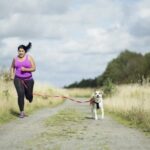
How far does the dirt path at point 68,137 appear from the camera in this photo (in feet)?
32.9

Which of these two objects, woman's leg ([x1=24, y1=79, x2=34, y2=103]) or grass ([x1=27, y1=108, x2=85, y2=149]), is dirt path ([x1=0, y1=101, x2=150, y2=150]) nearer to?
grass ([x1=27, y1=108, x2=85, y2=149])

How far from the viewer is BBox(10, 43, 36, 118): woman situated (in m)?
16.7

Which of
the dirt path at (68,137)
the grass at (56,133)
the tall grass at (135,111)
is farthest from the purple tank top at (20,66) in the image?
the tall grass at (135,111)

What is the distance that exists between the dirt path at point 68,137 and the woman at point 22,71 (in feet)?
8.12

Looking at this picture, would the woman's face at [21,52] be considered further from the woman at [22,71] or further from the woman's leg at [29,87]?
the woman's leg at [29,87]

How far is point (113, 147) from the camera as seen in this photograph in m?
9.98

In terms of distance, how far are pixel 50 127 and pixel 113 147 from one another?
151 inches

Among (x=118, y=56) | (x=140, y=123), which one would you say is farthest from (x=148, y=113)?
(x=118, y=56)

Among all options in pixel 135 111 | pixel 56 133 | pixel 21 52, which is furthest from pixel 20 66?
pixel 56 133

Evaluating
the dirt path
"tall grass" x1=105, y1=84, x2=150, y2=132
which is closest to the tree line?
"tall grass" x1=105, y1=84, x2=150, y2=132

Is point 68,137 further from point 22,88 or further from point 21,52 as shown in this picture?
point 21,52

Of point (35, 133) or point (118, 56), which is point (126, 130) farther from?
point (118, 56)

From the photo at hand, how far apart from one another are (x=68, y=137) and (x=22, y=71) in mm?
5835

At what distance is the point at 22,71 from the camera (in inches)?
662
